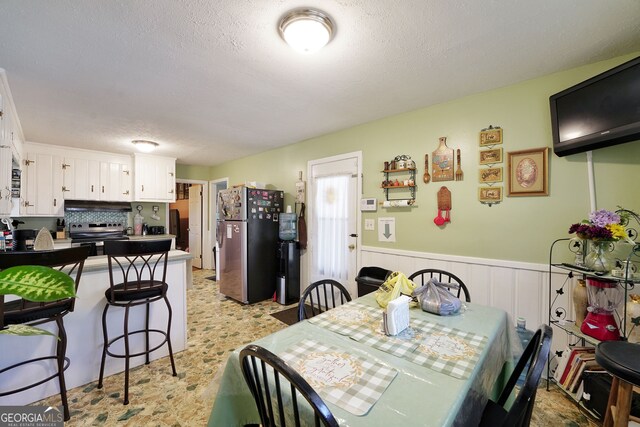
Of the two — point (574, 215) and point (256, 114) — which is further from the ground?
point (256, 114)

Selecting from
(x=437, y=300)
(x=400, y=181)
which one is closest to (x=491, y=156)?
(x=400, y=181)

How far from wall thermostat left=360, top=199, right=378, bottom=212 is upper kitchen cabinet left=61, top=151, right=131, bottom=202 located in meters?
4.00

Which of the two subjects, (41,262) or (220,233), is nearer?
(41,262)

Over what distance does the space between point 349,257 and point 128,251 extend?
227 centimetres

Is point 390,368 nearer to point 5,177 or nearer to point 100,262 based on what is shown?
point 100,262

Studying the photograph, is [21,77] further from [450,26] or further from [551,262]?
[551,262]

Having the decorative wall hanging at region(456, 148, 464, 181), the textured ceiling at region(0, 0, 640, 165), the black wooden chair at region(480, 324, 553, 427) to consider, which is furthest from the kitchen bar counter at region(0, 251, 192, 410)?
the decorative wall hanging at region(456, 148, 464, 181)

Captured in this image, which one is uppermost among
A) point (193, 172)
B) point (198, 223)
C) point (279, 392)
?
point (193, 172)

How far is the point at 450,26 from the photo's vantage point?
1553 mm

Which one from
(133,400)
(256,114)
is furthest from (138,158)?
(133,400)

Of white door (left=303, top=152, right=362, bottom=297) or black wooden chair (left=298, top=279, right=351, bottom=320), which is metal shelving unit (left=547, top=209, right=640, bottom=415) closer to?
black wooden chair (left=298, top=279, right=351, bottom=320)

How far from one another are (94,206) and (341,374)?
198 inches

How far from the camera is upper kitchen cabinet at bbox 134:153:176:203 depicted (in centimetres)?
457

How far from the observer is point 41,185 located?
152 inches
